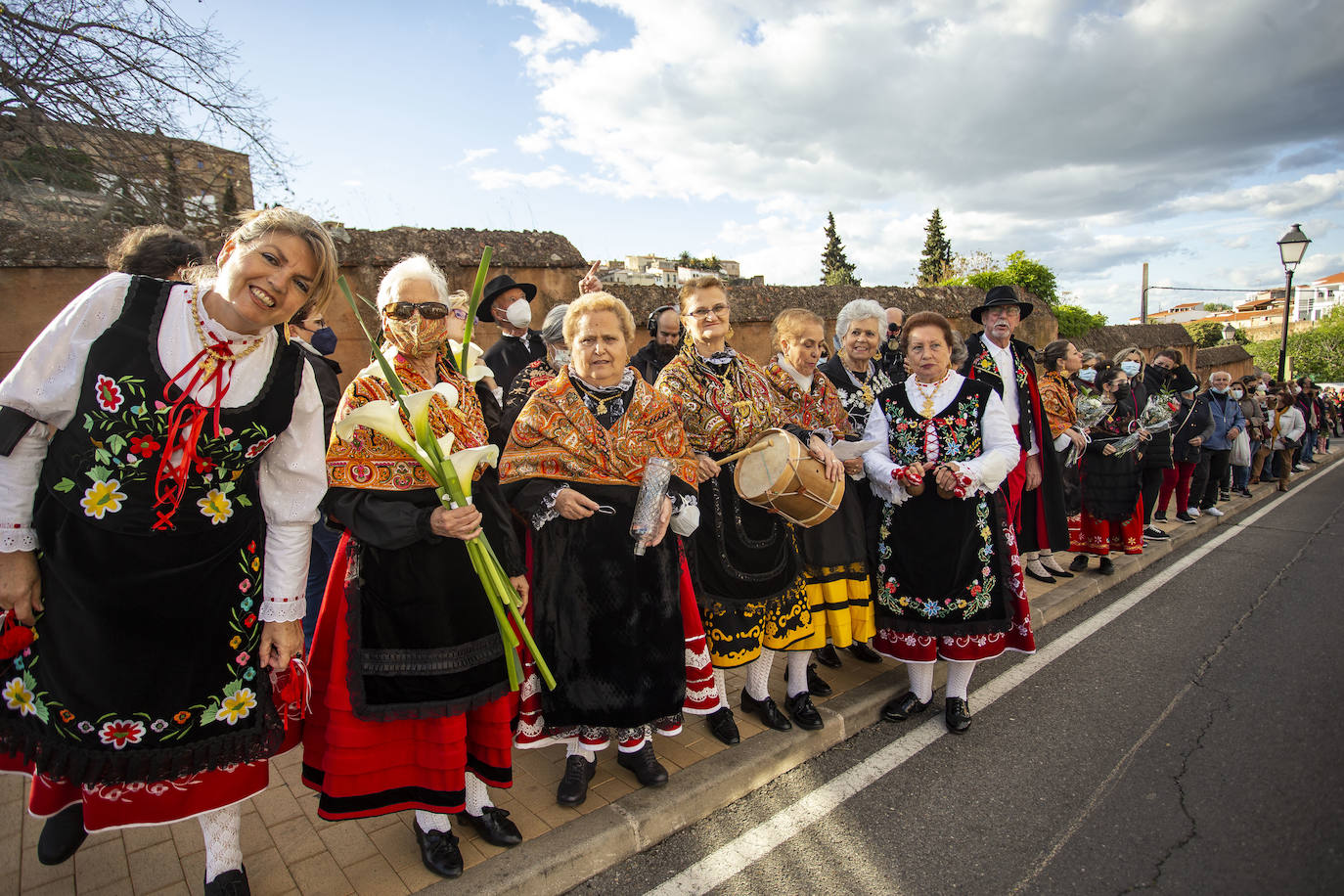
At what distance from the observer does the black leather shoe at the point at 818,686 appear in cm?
410

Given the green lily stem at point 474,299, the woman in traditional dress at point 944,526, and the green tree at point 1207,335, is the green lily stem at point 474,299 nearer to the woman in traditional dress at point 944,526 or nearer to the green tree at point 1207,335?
the woman in traditional dress at point 944,526

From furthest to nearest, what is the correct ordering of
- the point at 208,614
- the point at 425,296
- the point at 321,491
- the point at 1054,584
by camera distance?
the point at 1054,584, the point at 425,296, the point at 321,491, the point at 208,614

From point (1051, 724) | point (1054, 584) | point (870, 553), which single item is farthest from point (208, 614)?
point (1054, 584)

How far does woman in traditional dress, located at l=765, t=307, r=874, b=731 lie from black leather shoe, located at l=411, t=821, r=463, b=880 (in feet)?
5.93

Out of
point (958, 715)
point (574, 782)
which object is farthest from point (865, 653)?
point (574, 782)

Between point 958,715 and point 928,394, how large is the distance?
1.69 meters

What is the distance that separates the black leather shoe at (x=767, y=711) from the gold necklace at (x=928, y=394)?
1.70 meters

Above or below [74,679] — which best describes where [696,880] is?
below

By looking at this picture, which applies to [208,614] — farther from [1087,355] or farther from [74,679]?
[1087,355]

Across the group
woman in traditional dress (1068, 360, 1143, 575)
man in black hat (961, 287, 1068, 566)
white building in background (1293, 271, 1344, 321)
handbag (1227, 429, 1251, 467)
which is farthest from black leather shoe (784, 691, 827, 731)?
white building in background (1293, 271, 1344, 321)

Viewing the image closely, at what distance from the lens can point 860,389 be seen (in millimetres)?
4480

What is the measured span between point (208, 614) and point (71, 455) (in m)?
0.59

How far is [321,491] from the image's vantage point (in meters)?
2.40

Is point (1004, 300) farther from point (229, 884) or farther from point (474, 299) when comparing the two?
point (229, 884)
